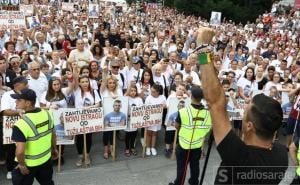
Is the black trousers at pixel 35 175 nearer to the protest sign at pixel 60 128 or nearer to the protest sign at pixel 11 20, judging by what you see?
the protest sign at pixel 60 128

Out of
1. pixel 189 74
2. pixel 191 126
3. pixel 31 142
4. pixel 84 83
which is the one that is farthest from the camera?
pixel 189 74

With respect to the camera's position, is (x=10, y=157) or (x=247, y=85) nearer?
(x=10, y=157)

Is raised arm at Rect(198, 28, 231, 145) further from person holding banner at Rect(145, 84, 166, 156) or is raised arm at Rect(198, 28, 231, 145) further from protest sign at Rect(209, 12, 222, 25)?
protest sign at Rect(209, 12, 222, 25)

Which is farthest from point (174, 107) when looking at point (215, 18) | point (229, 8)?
point (229, 8)

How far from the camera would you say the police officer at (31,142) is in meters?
4.47

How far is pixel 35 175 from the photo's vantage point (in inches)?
190

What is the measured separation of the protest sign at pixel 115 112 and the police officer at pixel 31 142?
233 cm

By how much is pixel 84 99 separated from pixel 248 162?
529 centimetres

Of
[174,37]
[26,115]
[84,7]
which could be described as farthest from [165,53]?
[84,7]

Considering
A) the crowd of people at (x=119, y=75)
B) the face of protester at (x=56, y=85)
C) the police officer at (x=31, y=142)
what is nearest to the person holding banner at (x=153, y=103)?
the crowd of people at (x=119, y=75)

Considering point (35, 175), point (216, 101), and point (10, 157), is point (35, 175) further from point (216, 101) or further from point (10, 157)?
point (216, 101)

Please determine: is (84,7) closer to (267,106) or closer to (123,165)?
(123,165)

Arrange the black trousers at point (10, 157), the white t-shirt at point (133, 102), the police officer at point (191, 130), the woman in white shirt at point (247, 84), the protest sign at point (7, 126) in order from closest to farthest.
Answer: the police officer at point (191, 130) < the protest sign at point (7, 126) < the black trousers at point (10, 157) < the white t-shirt at point (133, 102) < the woman in white shirt at point (247, 84)

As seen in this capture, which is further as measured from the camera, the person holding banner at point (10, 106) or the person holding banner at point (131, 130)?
the person holding banner at point (131, 130)
